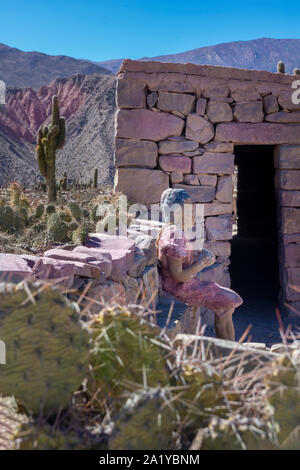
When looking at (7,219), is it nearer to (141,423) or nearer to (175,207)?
(175,207)

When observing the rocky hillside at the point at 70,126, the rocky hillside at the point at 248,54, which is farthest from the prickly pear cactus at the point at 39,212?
the rocky hillside at the point at 248,54

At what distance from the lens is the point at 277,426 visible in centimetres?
118

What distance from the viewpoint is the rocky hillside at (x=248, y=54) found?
48241 mm

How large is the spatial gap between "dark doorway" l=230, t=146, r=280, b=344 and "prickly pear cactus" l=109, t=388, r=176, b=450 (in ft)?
15.6

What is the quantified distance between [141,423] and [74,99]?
43.3m

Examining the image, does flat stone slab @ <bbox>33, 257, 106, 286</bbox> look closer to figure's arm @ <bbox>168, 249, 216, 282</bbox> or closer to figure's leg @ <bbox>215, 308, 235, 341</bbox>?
figure's arm @ <bbox>168, 249, 216, 282</bbox>

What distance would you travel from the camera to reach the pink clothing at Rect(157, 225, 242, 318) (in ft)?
10.4

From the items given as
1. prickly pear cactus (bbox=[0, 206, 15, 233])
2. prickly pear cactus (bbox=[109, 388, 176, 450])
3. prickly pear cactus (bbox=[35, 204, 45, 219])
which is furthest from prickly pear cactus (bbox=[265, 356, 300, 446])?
prickly pear cactus (bbox=[35, 204, 45, 219])

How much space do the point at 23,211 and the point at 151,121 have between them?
6.21 feet

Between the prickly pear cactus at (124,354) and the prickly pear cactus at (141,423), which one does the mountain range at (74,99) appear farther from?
the prickly pear cactus at (141,423)

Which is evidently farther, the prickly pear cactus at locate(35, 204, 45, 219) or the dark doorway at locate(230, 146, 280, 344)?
the dark doorway at locate(230, 146, 280, 344)

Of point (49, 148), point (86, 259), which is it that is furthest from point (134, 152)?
point (49, 148)

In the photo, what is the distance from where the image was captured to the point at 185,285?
3.41m

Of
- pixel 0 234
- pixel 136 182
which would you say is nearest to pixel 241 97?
pixel 136 182
